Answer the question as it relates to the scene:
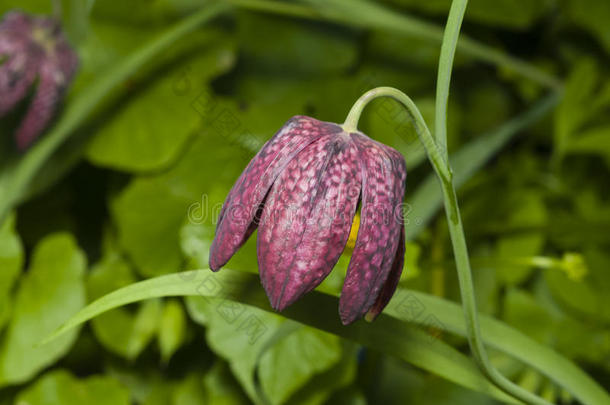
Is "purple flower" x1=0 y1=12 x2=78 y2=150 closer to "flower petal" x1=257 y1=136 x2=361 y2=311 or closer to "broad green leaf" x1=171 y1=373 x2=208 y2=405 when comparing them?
"broad green leaf" x1=171 y1=373 x2=208 y2=405

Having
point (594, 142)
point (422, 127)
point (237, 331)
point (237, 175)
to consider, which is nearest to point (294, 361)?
point (237, 331)

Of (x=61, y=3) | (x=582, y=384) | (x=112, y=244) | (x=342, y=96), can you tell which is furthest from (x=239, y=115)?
(x=582, y=384)

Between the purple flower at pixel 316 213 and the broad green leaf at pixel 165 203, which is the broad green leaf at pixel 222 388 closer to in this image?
the broad green leaf at pixel 165 203

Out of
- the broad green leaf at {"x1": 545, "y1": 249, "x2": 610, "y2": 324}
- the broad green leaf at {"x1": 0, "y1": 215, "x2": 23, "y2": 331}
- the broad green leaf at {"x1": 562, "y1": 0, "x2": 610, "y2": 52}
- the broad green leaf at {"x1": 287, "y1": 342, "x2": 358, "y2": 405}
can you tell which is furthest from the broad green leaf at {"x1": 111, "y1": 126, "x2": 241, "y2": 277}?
the broad green leaf at {"x1": 562, "y1": 0, "x2": 610, "y2": 52}

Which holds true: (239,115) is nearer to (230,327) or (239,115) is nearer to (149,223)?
(149,223)

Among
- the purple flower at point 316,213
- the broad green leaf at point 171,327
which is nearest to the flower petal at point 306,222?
the purple flower at point 316,213
